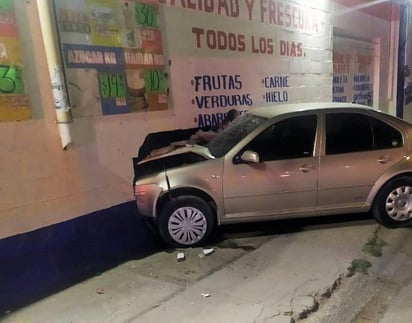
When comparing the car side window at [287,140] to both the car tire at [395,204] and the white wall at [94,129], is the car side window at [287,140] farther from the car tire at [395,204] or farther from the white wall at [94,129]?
the white wall at [94,129]

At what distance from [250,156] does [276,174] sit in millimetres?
433

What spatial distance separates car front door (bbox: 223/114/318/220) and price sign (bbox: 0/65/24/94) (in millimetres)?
2374

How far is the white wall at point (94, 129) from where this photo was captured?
4457 mm

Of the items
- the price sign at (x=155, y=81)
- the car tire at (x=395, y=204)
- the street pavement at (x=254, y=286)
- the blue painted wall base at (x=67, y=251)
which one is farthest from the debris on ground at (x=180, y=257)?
the car tire at (x=395, y=204)

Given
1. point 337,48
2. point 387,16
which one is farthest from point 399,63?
point 337,48

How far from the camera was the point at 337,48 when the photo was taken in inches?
408

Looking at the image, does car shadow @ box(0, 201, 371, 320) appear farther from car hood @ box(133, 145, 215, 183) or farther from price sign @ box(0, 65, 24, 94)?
price sign @ box(0, 65, 24, 94)

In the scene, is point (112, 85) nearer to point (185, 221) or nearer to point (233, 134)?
point (233, 134)

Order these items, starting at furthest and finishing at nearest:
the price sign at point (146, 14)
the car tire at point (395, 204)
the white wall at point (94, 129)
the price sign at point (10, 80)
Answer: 1. the price sign at point (146, 14)
2. the car tire at point (395, 204)
3. the white wall at point (94, 129)
4. the price sign at point (10, 80)

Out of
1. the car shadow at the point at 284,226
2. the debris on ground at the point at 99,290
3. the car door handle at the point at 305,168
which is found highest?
the car door handle at the point at 305,168

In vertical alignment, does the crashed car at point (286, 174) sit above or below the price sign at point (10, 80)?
below

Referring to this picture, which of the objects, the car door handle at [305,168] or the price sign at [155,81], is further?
the price sign at [155,81]

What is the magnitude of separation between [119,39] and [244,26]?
2680 mm

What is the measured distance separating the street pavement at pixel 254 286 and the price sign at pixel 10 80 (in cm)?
210
